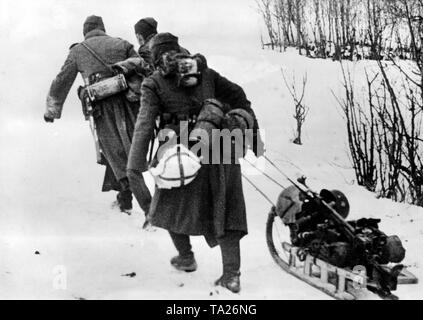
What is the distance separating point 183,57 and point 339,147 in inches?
187

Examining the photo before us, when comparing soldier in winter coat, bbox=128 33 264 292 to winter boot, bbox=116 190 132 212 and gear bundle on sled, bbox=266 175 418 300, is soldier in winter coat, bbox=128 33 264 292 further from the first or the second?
winter boot, bbox=116 190 132 212

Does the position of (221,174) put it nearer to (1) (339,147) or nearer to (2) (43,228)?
(2) (43,228)

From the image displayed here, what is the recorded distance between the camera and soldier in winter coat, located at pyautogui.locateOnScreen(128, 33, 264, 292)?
154 inches

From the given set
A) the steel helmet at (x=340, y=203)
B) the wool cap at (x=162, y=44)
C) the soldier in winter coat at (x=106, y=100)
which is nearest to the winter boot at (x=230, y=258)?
the steel helmet at (x=340, y=203)

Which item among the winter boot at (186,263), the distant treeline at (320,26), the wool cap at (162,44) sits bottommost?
the winter boot at (186,263)

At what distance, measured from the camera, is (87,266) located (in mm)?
4387

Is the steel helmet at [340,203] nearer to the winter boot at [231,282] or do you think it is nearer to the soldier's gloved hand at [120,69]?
the winter boot at [231,282]

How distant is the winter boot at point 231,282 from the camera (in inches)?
153

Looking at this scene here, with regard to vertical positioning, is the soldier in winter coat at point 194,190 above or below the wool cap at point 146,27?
below

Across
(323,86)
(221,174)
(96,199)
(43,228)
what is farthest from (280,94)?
(221,174)

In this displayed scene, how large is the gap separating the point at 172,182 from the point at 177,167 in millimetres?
119

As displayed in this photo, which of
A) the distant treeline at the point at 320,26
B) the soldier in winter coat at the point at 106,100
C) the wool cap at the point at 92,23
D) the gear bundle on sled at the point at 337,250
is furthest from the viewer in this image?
the distant treeline at the point at 320,26

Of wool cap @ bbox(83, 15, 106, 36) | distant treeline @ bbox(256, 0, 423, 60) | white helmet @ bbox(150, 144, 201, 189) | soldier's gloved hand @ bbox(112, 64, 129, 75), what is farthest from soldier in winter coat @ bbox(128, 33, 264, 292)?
distant treeline @ bbox(256, 0, 423, 60)

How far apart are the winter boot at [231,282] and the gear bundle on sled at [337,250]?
1.57 ft
